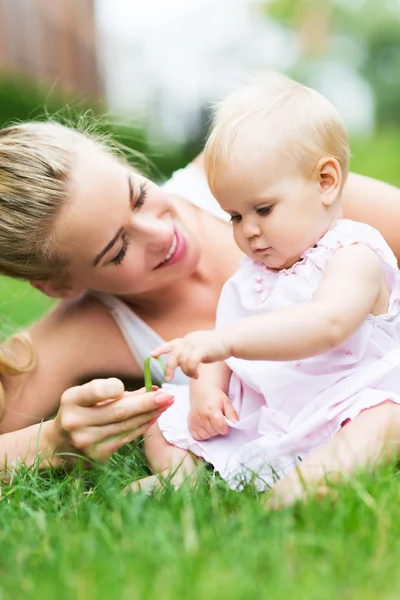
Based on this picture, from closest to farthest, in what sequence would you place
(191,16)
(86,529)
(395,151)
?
(86,529)
(395,151)
(191,16)

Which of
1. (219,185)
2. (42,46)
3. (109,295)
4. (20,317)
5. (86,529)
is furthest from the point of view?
(42,46)

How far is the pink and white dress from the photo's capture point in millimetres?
1962

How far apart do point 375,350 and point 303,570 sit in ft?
2.89

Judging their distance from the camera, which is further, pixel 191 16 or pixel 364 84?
pixel 191 16

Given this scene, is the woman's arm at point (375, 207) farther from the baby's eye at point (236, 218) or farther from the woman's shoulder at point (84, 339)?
the woman's shoulder at point (84, 339)

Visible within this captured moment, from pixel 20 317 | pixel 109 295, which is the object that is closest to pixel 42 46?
pixel 20 317

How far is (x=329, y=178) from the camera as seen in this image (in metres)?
2.04

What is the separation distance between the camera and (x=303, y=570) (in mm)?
1285

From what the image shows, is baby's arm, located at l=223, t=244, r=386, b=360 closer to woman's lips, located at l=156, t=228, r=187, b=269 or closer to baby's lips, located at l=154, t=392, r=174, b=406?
baby's lips, located at l=154, t=392, r=174, b=406

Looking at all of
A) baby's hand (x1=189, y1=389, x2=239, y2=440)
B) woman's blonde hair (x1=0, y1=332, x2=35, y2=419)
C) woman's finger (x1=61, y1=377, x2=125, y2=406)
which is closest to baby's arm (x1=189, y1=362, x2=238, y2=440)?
baby's hand (x1=189, y1=389, x2=239, y2=440)

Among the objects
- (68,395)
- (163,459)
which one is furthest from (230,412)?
(68,395)

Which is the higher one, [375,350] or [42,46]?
[375,350]

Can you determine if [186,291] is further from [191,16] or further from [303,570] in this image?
[191,16]

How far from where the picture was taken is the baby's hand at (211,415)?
213 centimetres
